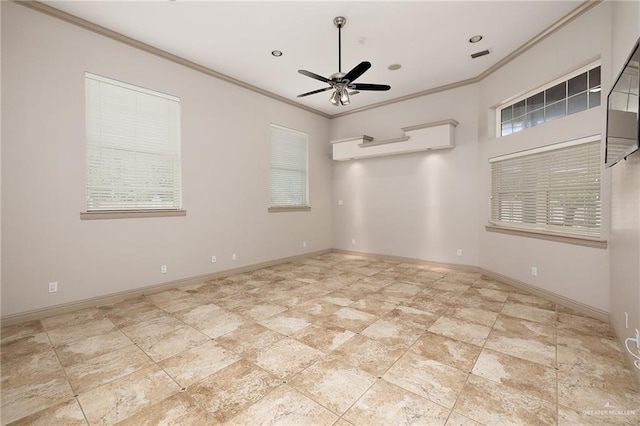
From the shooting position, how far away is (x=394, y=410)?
5.88 ft

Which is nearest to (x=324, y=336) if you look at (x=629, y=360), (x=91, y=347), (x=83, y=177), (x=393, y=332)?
(x=393, y=332)

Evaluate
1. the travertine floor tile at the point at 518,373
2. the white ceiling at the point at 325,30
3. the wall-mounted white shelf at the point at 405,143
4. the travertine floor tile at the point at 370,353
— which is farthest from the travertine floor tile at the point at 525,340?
the white ceiling at the point at 325,30

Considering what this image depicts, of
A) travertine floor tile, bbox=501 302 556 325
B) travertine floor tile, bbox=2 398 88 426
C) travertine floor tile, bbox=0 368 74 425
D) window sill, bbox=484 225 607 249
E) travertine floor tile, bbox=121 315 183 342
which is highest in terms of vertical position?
window sill, bbox=484 225 607 249

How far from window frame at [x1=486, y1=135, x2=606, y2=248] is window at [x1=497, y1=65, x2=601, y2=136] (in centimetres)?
44

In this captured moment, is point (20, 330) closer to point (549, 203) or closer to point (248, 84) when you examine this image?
point (248, 84)

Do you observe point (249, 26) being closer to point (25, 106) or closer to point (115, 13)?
point (115, 13)

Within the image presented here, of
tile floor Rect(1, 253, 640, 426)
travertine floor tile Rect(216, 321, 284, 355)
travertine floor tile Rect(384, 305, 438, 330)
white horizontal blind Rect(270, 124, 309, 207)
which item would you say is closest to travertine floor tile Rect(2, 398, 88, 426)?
tile floor Rect(1, 253, 640, 426)

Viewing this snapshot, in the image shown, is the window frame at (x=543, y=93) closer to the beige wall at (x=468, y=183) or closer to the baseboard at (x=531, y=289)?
the beige wall at (x=468, y=183)

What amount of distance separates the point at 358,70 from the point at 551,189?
306 cm

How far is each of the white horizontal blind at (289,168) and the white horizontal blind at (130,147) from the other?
80.0 inches

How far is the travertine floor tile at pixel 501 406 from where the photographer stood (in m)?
1.71

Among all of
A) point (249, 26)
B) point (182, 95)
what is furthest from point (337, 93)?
point (182, 95)

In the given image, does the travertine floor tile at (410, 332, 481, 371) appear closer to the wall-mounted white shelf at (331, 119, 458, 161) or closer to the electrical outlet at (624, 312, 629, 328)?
the electrical outlet at (624, 312, 629, 328)

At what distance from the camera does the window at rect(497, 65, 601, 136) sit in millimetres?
3403
